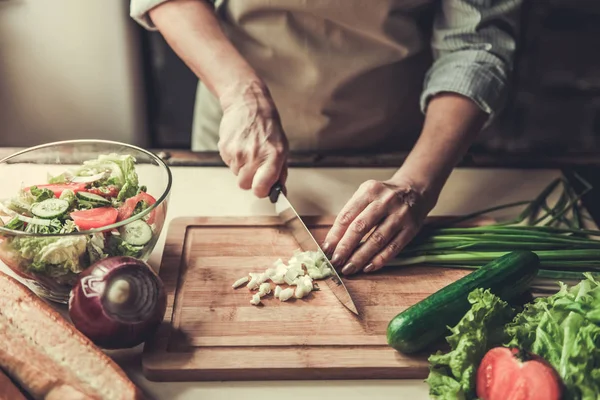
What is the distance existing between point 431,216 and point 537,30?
1411 millimetres

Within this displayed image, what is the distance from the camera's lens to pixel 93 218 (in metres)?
1.25

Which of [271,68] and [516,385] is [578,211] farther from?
[271,68]

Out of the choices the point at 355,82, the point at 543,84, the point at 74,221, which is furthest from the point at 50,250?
the point at 543,84

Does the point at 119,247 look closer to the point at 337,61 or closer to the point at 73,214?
the point at 73,214

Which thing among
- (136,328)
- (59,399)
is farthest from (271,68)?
(59,399)

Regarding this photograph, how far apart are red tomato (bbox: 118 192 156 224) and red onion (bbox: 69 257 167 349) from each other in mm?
148

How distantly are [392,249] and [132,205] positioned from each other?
57 centimetres

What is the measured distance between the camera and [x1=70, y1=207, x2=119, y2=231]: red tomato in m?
1.24

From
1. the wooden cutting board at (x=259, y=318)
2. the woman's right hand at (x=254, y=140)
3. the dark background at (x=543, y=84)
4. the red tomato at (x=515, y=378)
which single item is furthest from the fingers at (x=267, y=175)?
the dark background at (x=543, y=84)

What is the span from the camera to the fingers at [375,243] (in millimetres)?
1396

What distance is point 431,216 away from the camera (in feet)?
5.33

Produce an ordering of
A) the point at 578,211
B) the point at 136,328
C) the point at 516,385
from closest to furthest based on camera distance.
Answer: the point at 516,385, the point at 136,328, the point at 578,211

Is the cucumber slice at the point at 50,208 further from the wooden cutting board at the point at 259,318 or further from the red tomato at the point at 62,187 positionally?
the wooden cutting board at the point at 259,318

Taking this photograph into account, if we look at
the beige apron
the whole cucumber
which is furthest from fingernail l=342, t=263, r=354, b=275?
the beige apron
